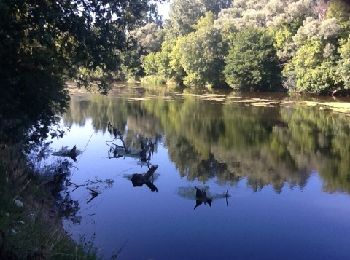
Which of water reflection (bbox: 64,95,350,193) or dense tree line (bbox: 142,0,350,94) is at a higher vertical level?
dense tree line (bbox: 142,0,350,94)

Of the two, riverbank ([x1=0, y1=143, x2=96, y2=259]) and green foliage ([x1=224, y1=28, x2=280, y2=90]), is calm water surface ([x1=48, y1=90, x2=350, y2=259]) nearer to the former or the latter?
riverbank ([x1=0, y1=143, x2=96, y2=259])

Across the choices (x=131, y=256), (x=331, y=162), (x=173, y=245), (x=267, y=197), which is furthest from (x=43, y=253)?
(x=331, y=162)

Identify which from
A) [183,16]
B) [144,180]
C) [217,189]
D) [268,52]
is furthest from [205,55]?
[217,189]

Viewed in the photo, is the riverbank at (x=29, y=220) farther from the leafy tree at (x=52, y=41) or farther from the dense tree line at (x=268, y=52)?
the dense tree line at (x=268, y=52)

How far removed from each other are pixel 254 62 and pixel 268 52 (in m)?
1.92

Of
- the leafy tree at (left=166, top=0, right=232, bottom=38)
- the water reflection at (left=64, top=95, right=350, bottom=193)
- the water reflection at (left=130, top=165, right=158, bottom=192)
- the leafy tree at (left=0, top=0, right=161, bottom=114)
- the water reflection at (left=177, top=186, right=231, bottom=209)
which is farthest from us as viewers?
the leafy tree at (left=166, top=0, right=232, bottom=38)

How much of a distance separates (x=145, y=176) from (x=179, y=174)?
1.86 m

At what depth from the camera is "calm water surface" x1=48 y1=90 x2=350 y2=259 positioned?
11.6 m

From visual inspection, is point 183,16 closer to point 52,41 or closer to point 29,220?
point 52,41

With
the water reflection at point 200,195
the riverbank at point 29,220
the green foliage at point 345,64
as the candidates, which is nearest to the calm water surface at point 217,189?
the water reflection at point 200,195

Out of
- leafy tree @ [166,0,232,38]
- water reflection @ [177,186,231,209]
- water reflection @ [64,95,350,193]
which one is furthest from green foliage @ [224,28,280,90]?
water reflection @ [177,186,231,209]

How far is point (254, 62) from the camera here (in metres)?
53.2

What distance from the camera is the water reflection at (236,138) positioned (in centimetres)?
1848

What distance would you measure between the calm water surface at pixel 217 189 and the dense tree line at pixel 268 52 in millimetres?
15858
